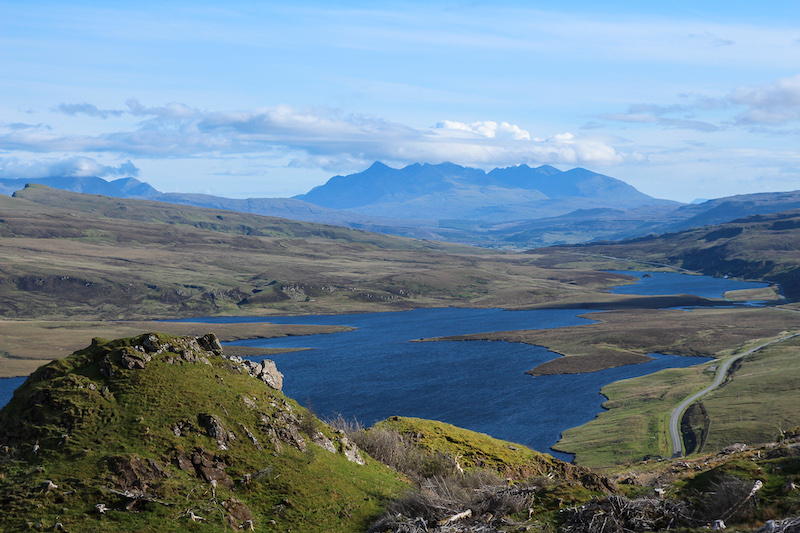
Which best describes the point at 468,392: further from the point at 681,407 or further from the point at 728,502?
the point at 728,502

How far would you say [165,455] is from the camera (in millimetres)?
30156

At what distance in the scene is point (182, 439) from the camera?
31375 mm

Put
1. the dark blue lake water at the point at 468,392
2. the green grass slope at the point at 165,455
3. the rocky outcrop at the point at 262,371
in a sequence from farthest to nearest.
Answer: the dark blue lake water at the point at 468,392
the rocky outcrop at the point at 262,371
the green grass slope at the point at 165,455

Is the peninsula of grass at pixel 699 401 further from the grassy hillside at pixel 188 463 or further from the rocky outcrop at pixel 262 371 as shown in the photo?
the grassy hillside at pixel 188 463

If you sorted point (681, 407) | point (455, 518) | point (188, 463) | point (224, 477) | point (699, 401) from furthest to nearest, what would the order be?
point (699, 401)
point (681, 407)
point (224, 477)
point (188, 463)
point (455, 518)

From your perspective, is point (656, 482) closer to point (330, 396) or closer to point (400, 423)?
point (400, 423)

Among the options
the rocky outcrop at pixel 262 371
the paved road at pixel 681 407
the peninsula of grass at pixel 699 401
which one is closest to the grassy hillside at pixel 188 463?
the rocky outcrop at pixel 262 371

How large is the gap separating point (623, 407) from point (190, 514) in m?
129

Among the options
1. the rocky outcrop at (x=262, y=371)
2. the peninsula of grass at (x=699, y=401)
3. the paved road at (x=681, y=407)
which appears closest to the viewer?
the rocky outcrop at (x=262, y=371)

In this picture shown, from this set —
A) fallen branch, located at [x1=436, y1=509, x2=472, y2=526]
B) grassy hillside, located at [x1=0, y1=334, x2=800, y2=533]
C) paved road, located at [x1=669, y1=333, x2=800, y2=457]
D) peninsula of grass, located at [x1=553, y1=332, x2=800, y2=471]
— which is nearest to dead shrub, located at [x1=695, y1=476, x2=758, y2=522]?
grassy hillside, located at [x1=0, y1=334, x2=800, y2=533]

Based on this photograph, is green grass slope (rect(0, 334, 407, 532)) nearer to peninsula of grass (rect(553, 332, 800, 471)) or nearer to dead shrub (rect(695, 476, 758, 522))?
dead shrub (rect(695, 476, 758, 522))

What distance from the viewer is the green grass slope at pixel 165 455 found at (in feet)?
89.1

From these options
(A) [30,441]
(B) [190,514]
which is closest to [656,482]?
(B) [190,514]

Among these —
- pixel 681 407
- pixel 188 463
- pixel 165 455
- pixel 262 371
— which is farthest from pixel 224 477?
pixel 681 407
